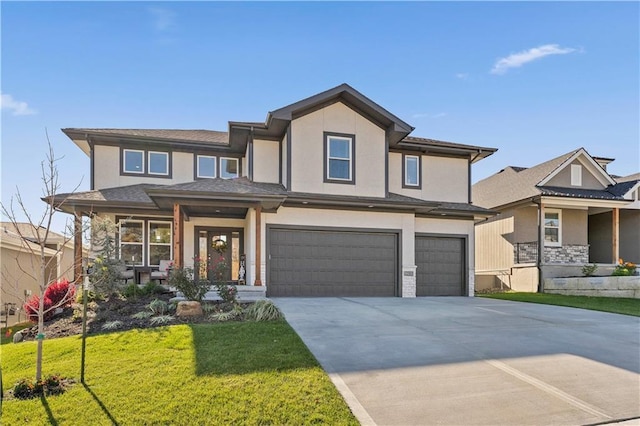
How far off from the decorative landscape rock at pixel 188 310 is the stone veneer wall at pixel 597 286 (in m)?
15.3

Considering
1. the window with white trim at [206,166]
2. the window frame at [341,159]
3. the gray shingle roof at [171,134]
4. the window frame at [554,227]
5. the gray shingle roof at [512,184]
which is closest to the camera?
the window frame at [341,159]

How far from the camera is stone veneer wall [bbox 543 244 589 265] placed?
1814 cm

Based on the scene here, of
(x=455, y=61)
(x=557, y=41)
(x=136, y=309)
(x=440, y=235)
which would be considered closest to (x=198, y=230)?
(x=136, y=309)

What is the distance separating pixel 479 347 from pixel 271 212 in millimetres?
8058

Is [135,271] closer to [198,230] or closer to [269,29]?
[198,230]

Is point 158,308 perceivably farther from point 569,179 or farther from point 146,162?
point 569,179

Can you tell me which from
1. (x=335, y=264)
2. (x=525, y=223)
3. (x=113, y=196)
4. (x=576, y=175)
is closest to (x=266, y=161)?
(x=335, y=264)

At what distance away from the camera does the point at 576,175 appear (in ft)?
62.7

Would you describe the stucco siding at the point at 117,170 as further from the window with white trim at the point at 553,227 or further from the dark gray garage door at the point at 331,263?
the window with white trim at the point at 553,227

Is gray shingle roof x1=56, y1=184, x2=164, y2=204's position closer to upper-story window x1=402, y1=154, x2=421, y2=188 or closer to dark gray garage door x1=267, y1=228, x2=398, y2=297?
dark gray garage door x1=267, y1=228, x2=398, y2=297

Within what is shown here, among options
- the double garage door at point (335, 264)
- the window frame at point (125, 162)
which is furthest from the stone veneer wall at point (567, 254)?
the window frame at point (125, 162)

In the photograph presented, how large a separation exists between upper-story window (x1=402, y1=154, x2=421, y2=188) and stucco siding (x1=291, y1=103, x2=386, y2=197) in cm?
207

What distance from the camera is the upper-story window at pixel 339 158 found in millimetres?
13961

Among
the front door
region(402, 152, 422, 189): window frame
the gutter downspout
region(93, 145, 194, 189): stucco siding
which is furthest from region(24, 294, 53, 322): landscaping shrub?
the gutter downspout
